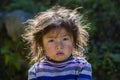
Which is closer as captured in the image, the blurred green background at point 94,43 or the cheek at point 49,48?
the cheek at point 49,48

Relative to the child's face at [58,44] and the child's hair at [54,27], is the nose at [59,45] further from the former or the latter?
the child's hair at [54,27]

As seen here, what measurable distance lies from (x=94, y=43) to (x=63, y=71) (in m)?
2.52

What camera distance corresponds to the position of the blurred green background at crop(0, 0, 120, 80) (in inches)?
209

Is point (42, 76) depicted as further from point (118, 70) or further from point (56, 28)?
point (118, 70)

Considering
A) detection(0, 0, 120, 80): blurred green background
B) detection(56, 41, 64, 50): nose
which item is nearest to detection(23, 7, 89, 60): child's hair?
detection(56, 41, 64, 50): nose

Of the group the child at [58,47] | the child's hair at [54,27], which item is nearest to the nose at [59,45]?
the child at [58,47]

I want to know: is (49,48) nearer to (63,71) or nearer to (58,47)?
(58,47)

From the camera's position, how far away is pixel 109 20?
18.6 ft

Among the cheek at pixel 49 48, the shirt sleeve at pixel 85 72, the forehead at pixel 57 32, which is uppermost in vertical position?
the forehead at pixel 57 32

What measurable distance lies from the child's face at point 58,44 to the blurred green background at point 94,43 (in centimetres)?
214

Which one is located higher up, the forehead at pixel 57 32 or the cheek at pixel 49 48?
the forehead at pixel 57 32

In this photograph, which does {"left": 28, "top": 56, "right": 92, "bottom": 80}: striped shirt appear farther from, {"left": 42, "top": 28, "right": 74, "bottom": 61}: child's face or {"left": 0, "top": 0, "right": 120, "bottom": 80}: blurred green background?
{"left": 0, "top": 0, "right": 120, "bottom": 80}: blurred green background

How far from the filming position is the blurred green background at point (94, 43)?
5305 mm

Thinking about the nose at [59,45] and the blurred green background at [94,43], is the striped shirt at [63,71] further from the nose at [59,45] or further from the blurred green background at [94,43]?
the blurred green background at [94,43]
